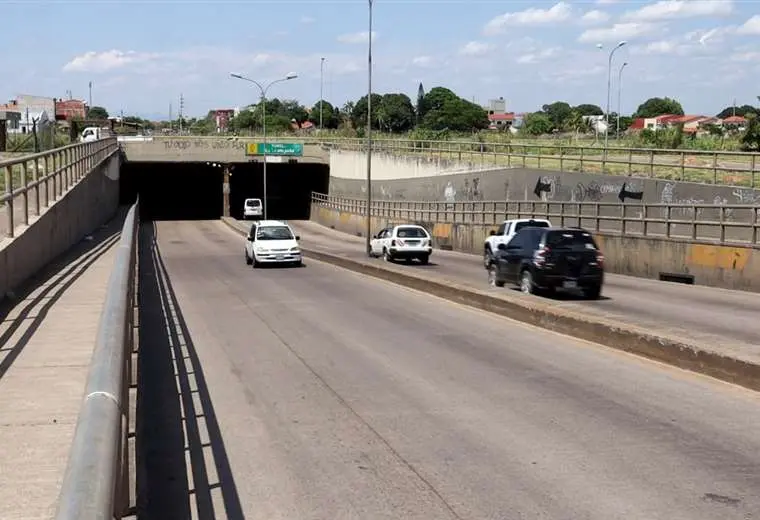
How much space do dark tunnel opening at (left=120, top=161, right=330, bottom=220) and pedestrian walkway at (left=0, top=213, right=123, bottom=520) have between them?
7570cm

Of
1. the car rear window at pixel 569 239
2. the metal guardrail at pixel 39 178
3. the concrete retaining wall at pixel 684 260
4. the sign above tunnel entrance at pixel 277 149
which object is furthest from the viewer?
the sign above tunnel entrance at pixel 277 149

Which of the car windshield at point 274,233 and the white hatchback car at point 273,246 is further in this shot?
the car windshield at point 274,233

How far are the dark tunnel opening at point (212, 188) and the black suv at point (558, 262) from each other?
6761 cm

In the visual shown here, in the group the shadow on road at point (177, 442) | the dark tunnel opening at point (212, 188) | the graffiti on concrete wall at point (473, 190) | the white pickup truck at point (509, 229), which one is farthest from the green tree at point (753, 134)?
the dark tunnel opening at point (212, 188)

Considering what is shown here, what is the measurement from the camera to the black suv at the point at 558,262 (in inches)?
832

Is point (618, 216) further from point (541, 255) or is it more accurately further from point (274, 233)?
point (541, 255)

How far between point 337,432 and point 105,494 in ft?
19.0

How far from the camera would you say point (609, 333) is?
13.5 m

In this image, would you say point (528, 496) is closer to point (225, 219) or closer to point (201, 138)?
point (225, 219)

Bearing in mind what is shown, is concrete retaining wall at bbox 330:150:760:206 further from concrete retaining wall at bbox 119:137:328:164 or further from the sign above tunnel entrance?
the sign above tunnel entrance

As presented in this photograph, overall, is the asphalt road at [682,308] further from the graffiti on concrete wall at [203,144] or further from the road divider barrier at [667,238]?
the graffiti on concrete wall at [203,144]

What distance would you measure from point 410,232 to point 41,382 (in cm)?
3041

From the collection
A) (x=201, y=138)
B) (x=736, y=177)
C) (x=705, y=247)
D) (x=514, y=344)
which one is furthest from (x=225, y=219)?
(x=514, y=344)

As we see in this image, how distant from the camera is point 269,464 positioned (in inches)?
307
